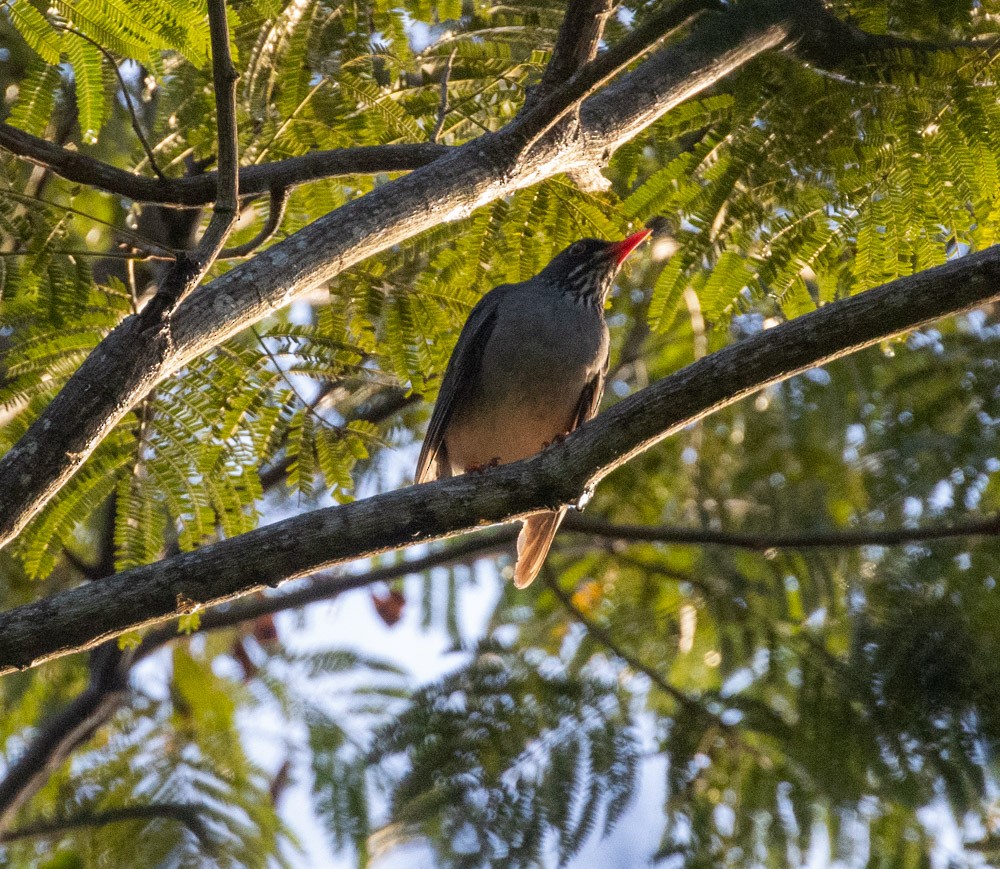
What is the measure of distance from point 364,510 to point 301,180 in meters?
1.34

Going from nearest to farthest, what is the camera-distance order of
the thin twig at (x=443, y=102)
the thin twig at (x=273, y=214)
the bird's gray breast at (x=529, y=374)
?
the thin twig at (x=273, y=214) < the thin twig at (x=443, y=102) < the bird's gray breast at (x=529, y=374)

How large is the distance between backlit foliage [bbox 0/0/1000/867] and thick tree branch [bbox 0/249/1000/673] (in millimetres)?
1333

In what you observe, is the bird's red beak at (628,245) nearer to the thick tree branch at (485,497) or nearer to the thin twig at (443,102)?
the thin twig at (443,102)

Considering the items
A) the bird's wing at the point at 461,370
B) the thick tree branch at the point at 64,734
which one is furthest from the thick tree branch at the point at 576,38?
the thick tree branch at the point at 64,734

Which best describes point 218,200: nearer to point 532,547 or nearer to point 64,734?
point 532,547

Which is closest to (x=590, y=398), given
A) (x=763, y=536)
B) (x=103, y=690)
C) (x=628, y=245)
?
(x=628, y=245)

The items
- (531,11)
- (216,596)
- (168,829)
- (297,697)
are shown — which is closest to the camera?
(216,596)

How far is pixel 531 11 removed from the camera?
5133mm

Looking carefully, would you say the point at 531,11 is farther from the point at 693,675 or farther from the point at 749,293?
the point at 693,675

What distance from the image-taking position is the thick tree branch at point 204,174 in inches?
152

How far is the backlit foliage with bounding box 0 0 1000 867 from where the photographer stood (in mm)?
4648

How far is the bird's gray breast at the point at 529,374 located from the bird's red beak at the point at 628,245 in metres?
0.35

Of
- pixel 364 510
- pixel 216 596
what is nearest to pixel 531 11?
pixel 364 510

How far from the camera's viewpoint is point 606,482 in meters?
8.17
